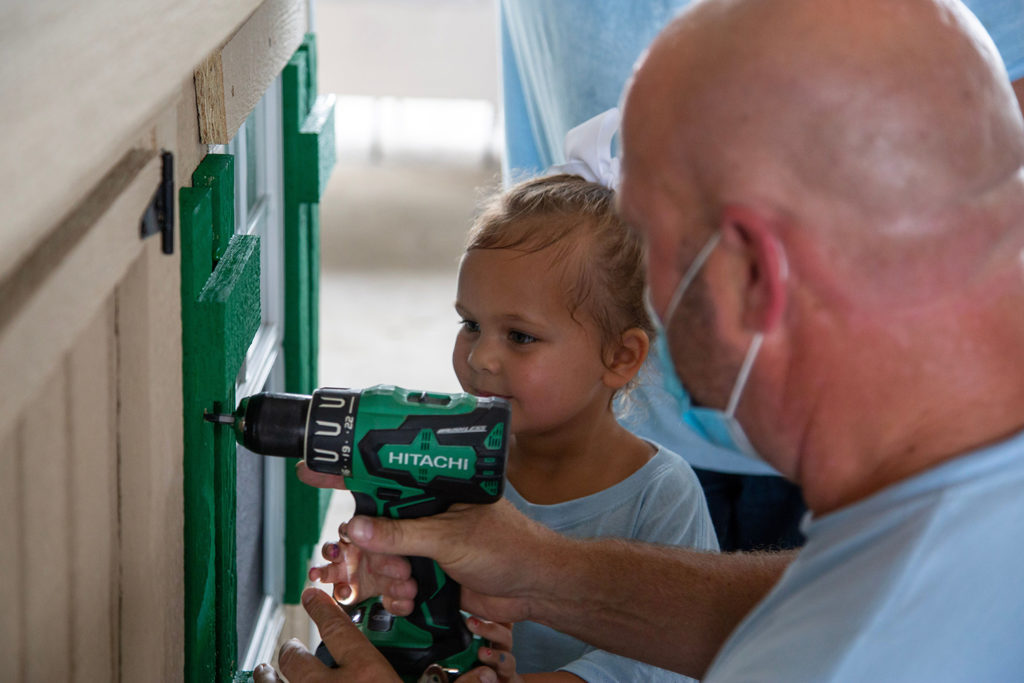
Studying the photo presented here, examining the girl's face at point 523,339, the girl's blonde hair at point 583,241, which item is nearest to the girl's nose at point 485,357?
the girl's face at point 523,339

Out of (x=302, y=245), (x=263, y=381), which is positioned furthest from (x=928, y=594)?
(x=302, y=245)

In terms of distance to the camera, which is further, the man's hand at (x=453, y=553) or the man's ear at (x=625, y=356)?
the man's ear at (x=625, y=356)

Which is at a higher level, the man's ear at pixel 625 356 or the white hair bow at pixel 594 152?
the white hair bow at pixel 594 152

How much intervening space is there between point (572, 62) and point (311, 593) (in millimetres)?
1126

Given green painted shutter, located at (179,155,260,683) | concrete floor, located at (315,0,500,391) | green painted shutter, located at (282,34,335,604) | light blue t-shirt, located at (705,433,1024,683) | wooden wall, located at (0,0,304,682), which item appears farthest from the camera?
concrete floor, located at (315,0,500,391)

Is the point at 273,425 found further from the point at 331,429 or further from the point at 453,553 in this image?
the point at 453,553

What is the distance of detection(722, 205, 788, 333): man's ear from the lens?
3.04 feet

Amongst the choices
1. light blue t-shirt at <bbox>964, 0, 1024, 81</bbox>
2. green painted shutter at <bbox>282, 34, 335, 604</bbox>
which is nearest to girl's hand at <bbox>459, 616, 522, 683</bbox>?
green painted shutter at <bbox>282, 34, 335, 604</bbox>

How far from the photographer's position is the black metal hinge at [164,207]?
1042 mm

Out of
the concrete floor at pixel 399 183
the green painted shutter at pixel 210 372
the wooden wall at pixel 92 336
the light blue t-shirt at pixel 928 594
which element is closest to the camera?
the wooden wall at pixel 92 336

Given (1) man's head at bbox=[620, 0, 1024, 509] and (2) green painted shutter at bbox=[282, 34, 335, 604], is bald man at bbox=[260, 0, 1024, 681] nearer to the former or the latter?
(1) man's head at bbox=[620, 0, 1024, 509]

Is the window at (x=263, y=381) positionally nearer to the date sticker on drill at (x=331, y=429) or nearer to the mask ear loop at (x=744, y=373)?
the date sticker on drill at (x=331, y=429)

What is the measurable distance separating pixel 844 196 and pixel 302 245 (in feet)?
5.40

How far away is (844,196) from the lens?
0.92m
